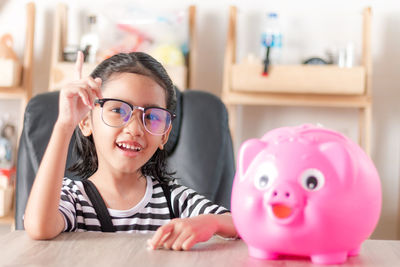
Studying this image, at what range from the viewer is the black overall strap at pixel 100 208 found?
4.10 ft

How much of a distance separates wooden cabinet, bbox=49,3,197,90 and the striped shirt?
4.65ft

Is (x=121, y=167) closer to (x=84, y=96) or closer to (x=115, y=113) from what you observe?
(x=115, y=113)

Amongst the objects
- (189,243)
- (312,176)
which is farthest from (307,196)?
(189,243)

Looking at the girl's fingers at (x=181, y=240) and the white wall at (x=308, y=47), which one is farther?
the white wall at (x=308, y=47)

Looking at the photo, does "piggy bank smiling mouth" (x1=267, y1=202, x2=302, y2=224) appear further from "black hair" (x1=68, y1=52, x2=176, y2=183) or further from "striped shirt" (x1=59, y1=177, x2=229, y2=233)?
"black hair" (x1=68, y1=52, x2=176, y2=183)

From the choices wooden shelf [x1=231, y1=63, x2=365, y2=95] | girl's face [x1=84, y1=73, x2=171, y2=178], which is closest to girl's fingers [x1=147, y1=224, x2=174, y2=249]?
girl's face [x1=84, y1=73, x2=171, y2=178]

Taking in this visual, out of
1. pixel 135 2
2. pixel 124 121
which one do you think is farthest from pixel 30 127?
pixel 135 2

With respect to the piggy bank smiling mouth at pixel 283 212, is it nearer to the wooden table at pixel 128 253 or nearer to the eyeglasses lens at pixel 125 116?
the wooden table at pixel 128 253

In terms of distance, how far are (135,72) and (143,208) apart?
308mm

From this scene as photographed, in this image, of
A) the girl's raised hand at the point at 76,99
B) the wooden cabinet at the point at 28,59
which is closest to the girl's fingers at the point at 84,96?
the girl's raised hand at the point at 76,99

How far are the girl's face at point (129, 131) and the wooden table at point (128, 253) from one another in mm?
282

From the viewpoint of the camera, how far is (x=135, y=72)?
126cm

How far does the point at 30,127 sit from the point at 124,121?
1.71ft

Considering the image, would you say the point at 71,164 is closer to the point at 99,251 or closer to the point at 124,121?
the point at 124,121
